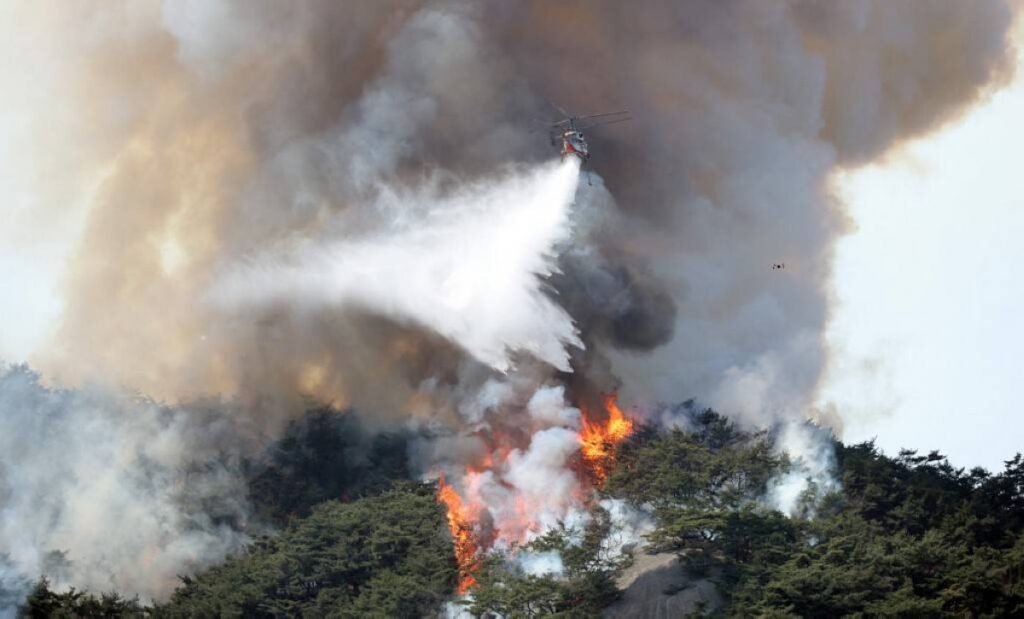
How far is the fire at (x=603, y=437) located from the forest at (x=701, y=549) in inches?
42.5

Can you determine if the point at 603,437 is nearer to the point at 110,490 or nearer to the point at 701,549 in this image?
the point at 701,549

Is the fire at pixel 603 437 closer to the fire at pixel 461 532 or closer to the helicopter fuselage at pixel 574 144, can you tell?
the fire at pixel 461 532

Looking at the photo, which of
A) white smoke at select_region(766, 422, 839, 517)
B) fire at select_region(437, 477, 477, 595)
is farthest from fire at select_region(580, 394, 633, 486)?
white smoke at select_region(766, 422, 839, 517)

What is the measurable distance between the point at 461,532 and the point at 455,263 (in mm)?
16953

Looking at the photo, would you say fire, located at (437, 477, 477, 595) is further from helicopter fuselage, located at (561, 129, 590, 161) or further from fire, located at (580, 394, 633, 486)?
helicopter fuselage, located at (561, 129, 590, 161)

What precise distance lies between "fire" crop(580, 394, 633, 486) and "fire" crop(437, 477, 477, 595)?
25.8 ft

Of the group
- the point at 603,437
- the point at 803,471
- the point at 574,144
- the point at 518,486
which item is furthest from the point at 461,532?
the point at 574,144

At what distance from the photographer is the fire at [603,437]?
6875 centimetres

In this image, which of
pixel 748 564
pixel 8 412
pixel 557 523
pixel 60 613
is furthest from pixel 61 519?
pixel 748 564

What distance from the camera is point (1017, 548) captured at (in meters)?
54.8

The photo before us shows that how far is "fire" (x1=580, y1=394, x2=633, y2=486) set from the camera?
6875 centimetres

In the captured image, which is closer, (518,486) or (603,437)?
(518,486)

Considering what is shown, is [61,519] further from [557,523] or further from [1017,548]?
[1017,548]

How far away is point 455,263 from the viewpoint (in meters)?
72.6
